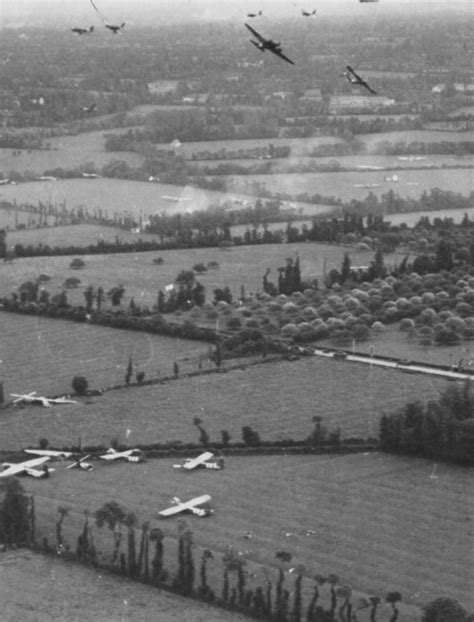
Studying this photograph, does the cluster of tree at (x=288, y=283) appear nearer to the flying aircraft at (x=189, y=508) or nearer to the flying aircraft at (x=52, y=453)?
the flying aircraft at (x=52, y=453)

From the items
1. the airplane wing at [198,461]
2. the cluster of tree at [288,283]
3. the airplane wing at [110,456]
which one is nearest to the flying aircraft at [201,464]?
the airplane wing at [198,461]

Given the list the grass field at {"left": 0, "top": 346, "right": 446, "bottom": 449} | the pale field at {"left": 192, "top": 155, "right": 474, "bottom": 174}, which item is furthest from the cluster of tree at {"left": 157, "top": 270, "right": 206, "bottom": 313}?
the pale field at {"left": 192, "top": 155, "right": 474, "bottom": 174}

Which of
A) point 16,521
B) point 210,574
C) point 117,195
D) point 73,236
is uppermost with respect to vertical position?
point 117,195

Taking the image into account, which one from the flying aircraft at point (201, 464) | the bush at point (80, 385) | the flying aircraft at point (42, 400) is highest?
the bush at point (80, 385)

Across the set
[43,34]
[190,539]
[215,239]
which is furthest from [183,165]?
[190,539]

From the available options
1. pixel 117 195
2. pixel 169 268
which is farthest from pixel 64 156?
pixel 169 268

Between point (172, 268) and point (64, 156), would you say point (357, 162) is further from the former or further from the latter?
point (172, 268)
